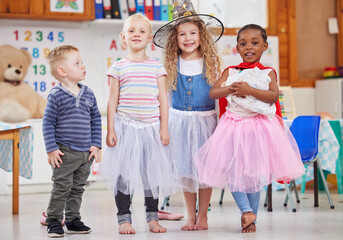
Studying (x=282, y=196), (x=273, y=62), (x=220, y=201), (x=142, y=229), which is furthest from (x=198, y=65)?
(x=273, y=62)

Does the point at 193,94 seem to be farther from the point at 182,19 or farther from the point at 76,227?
the point at 76,227

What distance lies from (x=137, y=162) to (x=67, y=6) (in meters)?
3.04

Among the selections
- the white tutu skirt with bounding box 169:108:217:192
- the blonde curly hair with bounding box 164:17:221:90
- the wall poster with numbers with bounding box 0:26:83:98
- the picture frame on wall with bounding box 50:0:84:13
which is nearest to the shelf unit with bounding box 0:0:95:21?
the picture frame on wall with bounding box 50:0:84:13

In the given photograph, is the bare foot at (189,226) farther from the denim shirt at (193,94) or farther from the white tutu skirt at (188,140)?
the denim shirt at (193,94)

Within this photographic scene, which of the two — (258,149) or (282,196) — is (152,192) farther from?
(282,196)

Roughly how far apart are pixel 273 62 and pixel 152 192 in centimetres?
395

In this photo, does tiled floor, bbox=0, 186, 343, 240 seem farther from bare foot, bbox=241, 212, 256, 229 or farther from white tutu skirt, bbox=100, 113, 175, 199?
white tutu skirt, bbox=100, 113, 175, 199

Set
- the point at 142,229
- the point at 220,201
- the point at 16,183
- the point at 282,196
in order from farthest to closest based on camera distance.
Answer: the point at 282,196 < the point at 220,201 < the point at 16,183 < the point at 142,229

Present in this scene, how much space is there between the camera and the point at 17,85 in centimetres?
541

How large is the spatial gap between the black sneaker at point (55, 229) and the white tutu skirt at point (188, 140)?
2.00 feet

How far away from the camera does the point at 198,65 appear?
9.80ft

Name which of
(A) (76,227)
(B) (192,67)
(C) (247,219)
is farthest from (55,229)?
(B) (192,67)

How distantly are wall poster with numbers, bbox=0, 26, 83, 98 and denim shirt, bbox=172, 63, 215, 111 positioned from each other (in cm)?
289

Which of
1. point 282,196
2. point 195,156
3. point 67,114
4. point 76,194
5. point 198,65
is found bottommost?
point 282,196
